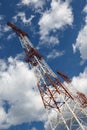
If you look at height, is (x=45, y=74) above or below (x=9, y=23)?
below

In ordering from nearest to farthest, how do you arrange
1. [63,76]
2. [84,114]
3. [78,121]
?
[78,121], [84,114], [63,76]

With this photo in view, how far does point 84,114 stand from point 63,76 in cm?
2638

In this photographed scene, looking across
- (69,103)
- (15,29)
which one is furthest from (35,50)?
(69,103)

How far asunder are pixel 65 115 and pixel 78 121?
319 inches

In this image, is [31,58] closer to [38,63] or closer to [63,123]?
[38,63]

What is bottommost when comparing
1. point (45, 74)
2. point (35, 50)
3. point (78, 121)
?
point (78, 121)

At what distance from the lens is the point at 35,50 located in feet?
438

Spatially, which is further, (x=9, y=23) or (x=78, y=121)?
(x=9, y=23)

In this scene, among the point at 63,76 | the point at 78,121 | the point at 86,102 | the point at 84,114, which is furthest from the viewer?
the point at 63,76

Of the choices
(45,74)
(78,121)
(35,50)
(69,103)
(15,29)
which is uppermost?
(15,29)

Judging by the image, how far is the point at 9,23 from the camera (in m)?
138

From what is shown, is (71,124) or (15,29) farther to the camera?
(15,29)

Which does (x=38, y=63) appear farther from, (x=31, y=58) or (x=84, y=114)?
(x=84, y=114)

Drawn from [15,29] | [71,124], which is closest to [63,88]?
[71,124]
